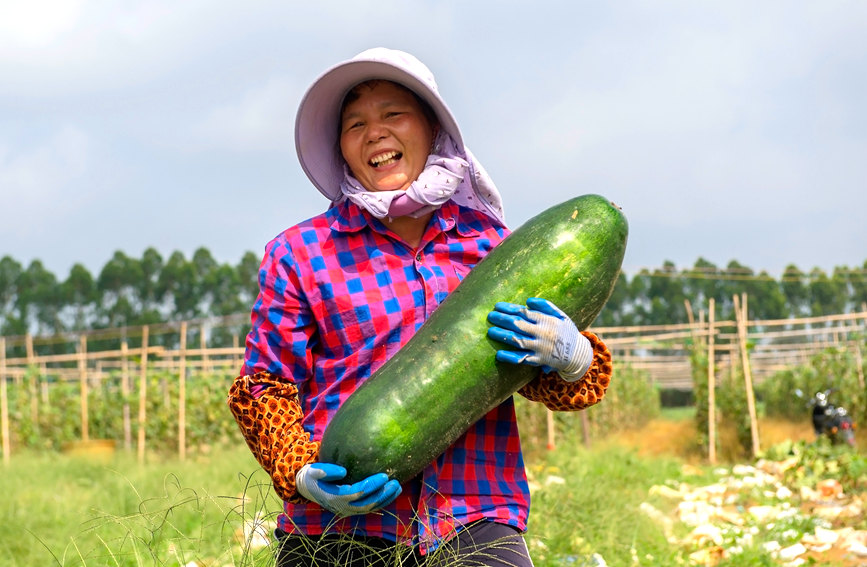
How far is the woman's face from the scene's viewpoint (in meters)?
2.46

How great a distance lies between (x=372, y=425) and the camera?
2.11 m

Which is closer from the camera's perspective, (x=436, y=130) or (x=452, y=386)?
(x=452, y=386)

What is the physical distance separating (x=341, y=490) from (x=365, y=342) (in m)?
0.41

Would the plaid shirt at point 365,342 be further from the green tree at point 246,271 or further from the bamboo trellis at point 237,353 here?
the green tree at point 246,271

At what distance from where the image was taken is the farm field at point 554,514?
4.79 meters

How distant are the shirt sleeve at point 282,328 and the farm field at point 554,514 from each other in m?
0.36

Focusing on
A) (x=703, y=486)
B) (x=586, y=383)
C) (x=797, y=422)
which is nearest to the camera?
(x=586, y=383)

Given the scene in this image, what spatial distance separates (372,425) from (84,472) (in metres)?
9.58

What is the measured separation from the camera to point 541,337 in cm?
217

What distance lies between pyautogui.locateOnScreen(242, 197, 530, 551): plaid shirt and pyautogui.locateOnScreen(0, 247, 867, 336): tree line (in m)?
55.2

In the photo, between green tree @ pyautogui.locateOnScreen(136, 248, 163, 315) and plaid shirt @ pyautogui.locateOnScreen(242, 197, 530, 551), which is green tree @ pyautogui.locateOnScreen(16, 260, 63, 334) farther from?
plaid shirt @ pyautogui.locateOnScreen(242, 197, 530, 551)

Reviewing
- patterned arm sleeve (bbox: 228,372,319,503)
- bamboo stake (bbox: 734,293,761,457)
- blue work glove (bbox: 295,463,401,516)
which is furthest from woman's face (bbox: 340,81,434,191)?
bamboo stake (bbox: 734,293,761,457)

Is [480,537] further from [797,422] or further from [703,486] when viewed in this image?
[797,422]

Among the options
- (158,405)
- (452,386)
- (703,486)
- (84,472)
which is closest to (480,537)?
(452,386)
